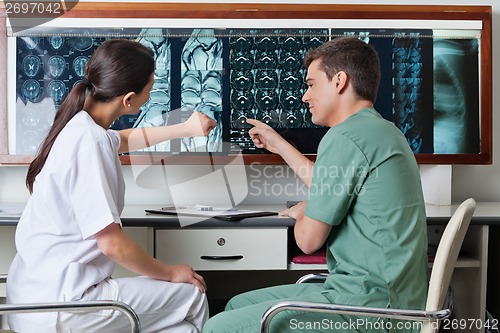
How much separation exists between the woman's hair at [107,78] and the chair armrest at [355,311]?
2.24ft

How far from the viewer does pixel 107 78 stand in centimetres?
173

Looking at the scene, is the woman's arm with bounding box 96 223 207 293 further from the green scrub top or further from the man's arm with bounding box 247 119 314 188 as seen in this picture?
the man's arm with bounding box 247 119 314 188

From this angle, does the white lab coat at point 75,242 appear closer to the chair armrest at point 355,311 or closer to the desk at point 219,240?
the chair armrest at point 355,311

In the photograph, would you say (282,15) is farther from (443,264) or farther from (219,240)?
(443,264)

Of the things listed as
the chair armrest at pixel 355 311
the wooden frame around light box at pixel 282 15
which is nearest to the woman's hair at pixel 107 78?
the chair armrest at pixel 355 311

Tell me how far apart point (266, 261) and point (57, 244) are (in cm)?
91

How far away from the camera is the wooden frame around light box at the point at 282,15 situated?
2.69 m

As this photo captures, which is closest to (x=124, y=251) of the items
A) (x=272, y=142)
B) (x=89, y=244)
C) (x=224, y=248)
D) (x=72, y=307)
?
(x=89, y=244)

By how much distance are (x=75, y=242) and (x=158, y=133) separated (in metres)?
0.76

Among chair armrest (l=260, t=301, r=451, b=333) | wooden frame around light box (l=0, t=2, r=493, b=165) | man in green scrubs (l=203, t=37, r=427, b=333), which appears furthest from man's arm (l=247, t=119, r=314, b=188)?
chair armrest (l=260, t=301, r=451, b=333)

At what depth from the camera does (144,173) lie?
2900 millimetres

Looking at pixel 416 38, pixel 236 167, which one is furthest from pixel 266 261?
pixel 416 38

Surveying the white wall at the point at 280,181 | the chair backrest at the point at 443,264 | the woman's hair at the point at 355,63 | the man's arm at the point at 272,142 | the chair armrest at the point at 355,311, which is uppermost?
the woman's hair at the point at 355,63

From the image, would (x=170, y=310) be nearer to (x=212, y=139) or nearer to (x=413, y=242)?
(x=413, y=242)
